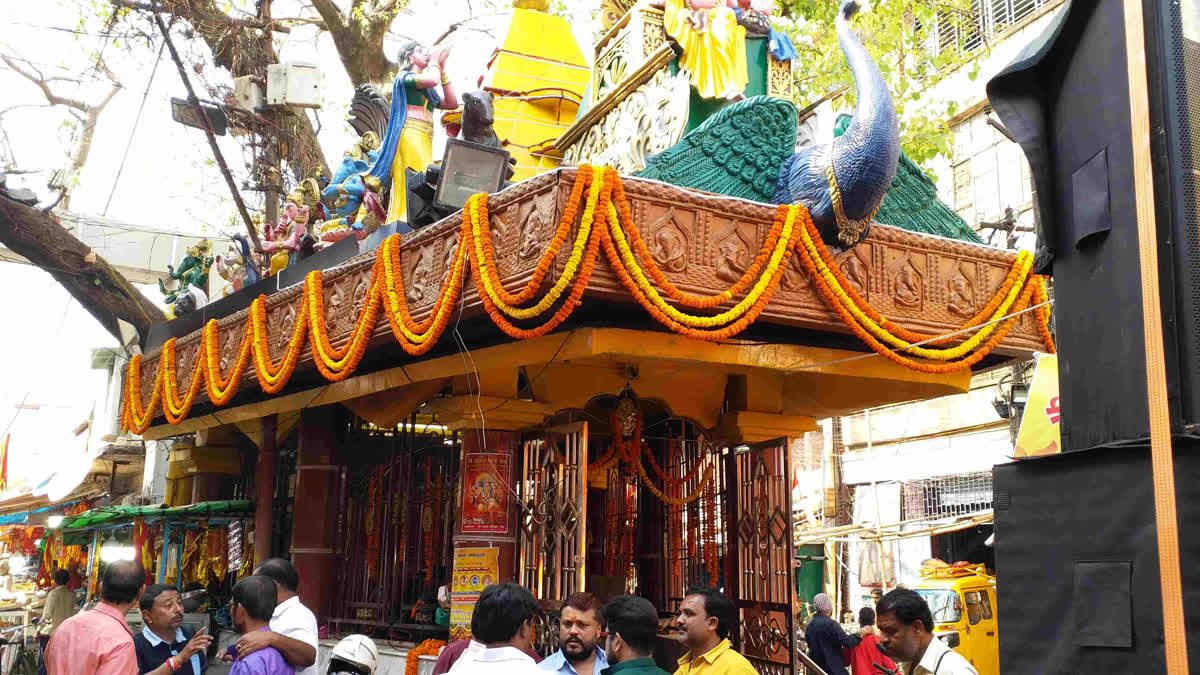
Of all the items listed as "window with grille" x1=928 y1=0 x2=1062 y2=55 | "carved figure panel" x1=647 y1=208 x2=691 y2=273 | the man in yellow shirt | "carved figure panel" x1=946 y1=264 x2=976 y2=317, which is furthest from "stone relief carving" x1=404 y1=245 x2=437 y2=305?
Result: "window with grille" x1=928 y1=0 x2=1062 y2=55

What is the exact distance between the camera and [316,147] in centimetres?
1636

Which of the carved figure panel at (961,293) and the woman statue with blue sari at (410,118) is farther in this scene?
the woman statue with blue sari at (410,118)

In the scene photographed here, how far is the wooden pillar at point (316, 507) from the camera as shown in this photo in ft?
36.9

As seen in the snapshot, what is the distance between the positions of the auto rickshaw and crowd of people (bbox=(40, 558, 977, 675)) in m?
8.91

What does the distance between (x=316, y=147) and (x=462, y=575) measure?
9.37 metres

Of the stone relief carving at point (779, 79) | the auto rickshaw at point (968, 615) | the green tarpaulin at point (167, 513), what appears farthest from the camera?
the auto rickshaw at point (968, 615)

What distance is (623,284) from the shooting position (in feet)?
21.7

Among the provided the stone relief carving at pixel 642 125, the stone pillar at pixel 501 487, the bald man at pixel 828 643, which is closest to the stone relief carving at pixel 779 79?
the stone relief carving at pixel 642 125

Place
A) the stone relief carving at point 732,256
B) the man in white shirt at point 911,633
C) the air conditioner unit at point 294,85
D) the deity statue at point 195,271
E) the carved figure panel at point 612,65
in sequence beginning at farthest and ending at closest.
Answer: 1. the air conditioner unit at point 294,85
2. the deity statue at point 195,271
3. the carved figure panel at point 612,65
4. the stone relief carving at point 732,256
5. the man in white shirt at point 911,633

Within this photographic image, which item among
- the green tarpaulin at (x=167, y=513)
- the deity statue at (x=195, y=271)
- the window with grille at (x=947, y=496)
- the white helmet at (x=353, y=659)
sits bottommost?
the white helmet at (x=353, y=659)

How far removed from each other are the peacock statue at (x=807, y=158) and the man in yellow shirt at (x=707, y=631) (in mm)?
3177

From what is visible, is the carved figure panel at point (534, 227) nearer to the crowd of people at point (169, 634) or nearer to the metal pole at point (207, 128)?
the crowd of people at point (169, 634)

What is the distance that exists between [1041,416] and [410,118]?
6.11 m

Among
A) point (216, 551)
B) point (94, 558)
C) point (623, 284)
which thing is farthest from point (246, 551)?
point (623, 284)
